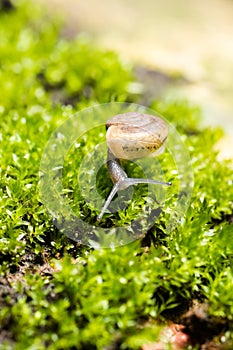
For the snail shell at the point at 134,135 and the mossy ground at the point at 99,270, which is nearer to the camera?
the mossy ground at the point at 99,270

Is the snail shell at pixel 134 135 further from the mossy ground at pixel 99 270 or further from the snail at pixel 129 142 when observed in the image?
the mossy ground at pixel 99 270

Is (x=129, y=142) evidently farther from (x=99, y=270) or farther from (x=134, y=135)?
(x=99, y=270)

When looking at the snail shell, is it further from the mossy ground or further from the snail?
the mossy ground

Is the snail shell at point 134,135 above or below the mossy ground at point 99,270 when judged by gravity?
above

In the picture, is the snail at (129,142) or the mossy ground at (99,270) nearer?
the mossy ground at (99,270)

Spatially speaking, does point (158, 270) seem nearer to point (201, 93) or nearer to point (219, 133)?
point (219, 133)

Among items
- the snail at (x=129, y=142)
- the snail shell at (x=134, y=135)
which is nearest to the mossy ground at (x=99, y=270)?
the snail at (x=129, y=142)

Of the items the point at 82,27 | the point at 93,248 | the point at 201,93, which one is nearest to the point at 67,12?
the point at 82,27

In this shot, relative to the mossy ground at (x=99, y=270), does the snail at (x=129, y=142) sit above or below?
above
